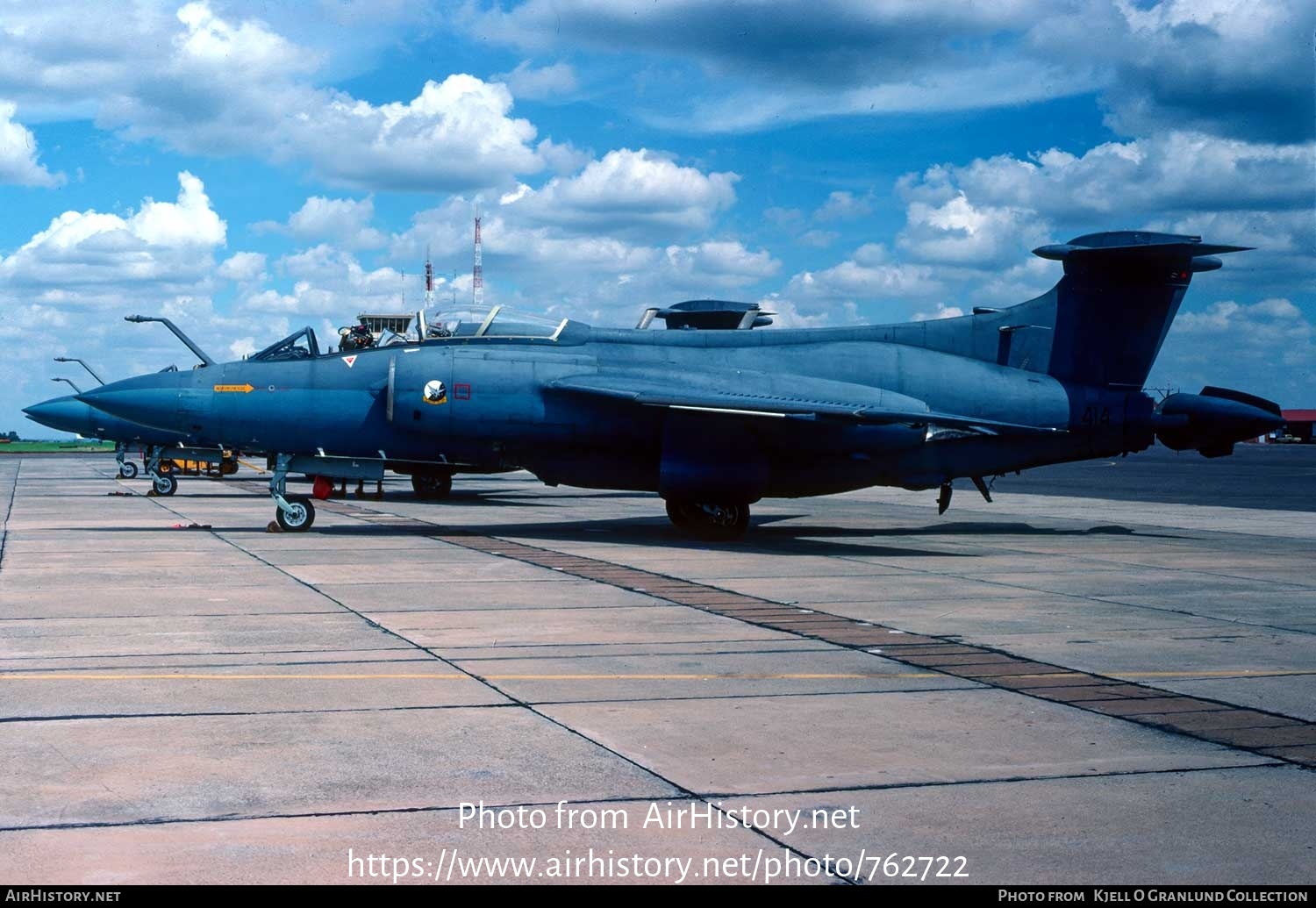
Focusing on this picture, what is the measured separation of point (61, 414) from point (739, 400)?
82.8 ft

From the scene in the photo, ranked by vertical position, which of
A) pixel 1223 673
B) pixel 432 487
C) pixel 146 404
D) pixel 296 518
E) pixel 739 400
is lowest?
pixel 432 487

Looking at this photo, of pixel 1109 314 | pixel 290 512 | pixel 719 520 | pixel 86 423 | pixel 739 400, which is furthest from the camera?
pixel 86 423

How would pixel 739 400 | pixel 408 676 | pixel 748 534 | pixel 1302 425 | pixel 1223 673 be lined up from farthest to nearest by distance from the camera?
pixel 1302 425
pixel 748 534
pixel 739 400
pixel 1223 673
pixel 408 676

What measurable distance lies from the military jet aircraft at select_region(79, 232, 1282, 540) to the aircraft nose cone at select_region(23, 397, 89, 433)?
1855 centimetres

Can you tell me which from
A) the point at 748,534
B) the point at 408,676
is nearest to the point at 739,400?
the point at 748,534

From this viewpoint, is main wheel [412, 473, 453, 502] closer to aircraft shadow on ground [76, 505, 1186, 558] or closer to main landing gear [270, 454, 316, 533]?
aircraft shadow on ground [76, 505, 1186, 558]

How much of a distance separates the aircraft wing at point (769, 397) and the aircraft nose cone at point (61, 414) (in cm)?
2269

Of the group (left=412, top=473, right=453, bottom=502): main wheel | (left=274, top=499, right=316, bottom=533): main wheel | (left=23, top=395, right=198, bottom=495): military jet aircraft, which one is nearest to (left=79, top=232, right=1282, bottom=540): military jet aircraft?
(left=274, top=499, right=316, bottom=533): main wheel

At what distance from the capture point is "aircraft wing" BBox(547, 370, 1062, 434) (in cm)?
1786

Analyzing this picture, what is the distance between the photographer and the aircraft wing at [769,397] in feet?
58.6

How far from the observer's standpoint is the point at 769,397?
1894cm

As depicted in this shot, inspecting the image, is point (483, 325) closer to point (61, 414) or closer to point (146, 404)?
point (146, 404)

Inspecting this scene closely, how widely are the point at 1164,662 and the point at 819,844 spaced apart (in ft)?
16.9
